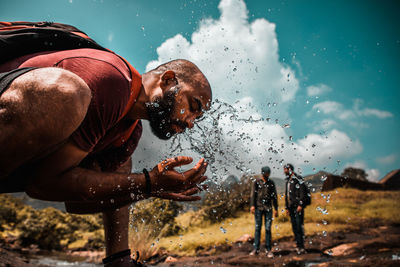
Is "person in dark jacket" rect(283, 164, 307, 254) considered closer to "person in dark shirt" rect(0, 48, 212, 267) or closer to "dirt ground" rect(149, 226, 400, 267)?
"dirt ground" rect(149, 226, 400, 267)

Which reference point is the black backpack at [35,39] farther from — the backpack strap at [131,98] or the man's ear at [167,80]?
the man's ear at [167,80]

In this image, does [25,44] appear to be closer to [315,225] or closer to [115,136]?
[115,136]

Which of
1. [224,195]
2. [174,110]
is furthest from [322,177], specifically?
[224,195]

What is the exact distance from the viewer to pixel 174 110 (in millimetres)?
2326

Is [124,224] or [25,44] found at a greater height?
[25,44]

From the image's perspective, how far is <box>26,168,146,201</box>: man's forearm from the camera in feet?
4.46

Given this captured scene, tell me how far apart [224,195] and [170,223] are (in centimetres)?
373

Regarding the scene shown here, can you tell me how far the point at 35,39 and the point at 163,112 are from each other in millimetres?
1058

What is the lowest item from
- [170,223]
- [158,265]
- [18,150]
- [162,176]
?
[158,265]

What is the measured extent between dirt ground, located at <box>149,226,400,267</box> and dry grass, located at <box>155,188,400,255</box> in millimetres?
614

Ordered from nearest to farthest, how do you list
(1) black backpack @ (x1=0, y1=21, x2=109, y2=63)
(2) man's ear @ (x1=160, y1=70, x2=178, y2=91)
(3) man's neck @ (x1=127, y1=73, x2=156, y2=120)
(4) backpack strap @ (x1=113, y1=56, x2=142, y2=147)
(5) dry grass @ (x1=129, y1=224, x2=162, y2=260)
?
(1) black backpack @ (x1=0, y1=21, x2=109, y2=63) < (4) backpack strap @ (x1=113, y1=56, x2=142, y2=147) < (3) man's neck @ (x1=127, y1=73, x2=156, y2=120) < (2) man's ear @ (x1=160, y1=70, x2=178, y2=91) < (5) dry grass @ (x1=129, y1=224, x2=162, y2=260)

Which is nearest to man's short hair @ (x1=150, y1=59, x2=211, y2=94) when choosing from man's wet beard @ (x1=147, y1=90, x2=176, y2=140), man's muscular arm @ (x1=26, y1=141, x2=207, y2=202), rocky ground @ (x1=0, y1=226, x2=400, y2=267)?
man's wet beard @ (x1=147, y1=90, x2=176, y2=140)

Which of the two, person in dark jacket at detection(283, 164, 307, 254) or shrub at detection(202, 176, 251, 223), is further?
shrub at detection(202, 176, 251, 223)

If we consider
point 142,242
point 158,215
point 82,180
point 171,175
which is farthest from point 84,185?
point 158,215
